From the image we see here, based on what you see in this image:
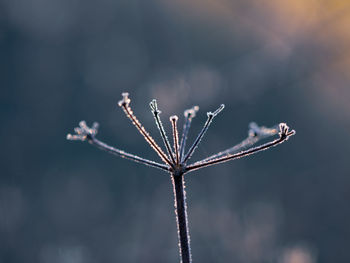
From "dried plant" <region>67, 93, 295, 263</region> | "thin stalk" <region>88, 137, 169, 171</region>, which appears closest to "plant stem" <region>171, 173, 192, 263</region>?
"dried plant" <region>67, 93, 295, 263</region>

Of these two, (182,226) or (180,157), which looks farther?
(180,157)

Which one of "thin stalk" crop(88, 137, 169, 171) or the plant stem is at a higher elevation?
"thin stalk" crop(88, 137, 169, 171)

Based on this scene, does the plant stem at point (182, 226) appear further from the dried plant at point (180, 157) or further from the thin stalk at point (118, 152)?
the thin stalk at point (118, 152)

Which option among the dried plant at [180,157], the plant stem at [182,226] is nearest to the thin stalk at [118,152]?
the dried plant at [180,157]

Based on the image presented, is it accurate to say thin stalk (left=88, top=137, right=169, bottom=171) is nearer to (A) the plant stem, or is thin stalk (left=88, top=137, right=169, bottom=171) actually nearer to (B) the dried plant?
(B) the dried plant

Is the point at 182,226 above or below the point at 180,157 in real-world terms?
below

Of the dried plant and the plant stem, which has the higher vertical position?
the dried plant

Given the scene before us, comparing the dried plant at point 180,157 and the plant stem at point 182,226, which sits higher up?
the dried plant at point 180,157
